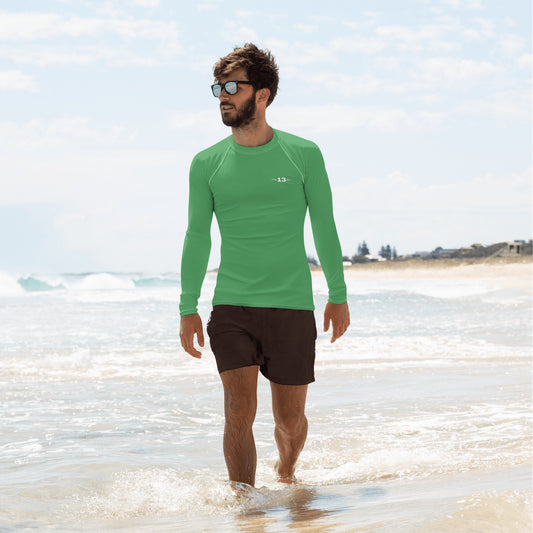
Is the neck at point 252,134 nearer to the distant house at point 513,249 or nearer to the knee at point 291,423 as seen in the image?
the knee at point 291,423

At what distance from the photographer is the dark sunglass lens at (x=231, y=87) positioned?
11.2 feet

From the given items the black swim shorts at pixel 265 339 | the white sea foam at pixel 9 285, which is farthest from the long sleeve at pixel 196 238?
the white sea foam at pixel 9 285

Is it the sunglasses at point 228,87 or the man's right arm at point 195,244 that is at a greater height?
the sunglasses at point 228,87

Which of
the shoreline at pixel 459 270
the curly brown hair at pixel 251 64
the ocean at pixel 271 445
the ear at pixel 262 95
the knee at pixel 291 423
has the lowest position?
the shoreline at pixel 459 270

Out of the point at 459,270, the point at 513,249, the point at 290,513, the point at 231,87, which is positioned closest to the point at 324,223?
the point at 231,87

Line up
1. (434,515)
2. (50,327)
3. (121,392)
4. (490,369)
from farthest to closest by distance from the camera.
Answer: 1. (50,327)
2. (490,369)
3. (121,392)
4. (434,515)

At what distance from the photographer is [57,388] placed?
7.87 meters

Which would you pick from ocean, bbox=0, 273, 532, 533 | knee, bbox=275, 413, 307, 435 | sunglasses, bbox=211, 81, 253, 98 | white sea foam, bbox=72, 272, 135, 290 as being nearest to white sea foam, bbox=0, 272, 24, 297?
white sea foam, bbox=72, 272, 135, 290

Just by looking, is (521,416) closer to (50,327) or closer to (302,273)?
(302,273)

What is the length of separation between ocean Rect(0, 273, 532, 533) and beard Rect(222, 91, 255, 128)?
1894 mm

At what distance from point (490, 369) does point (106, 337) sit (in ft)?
26.6

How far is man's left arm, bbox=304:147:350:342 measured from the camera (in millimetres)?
3512

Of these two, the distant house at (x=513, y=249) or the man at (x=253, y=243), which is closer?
the man at (x=253, y=243)

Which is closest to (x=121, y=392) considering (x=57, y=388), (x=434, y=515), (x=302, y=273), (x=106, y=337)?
(x=57, y=388)
